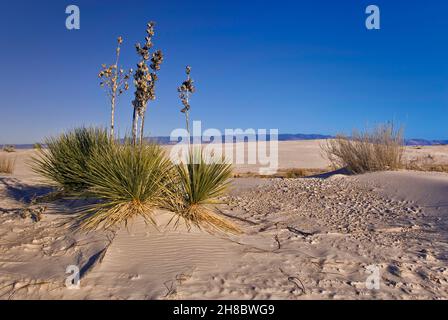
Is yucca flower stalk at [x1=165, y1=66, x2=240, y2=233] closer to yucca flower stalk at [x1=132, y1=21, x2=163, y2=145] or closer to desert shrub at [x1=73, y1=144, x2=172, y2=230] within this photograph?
desert shrub at [x1=73, y1=144, x2=172, y2=230]

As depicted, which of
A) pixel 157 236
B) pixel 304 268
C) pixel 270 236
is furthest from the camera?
pixel 270 236

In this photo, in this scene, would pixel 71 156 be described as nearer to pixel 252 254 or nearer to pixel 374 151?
pixel 252 254

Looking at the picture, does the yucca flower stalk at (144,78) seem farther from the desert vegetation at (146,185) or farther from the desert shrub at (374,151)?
Answer: the desert shrub at (374,151)

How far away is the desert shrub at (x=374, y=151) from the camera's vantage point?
35.0 ft

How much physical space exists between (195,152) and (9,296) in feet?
10.8

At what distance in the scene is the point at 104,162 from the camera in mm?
5762

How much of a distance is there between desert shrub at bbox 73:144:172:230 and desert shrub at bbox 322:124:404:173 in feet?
23.0

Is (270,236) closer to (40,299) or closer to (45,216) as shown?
(40,299)

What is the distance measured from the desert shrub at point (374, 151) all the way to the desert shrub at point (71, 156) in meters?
7.16

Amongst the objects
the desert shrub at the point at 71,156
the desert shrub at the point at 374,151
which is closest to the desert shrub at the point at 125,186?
the desert shrub at the point at 71,156

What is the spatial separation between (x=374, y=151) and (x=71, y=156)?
8.07 meters

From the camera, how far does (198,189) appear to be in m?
5.87

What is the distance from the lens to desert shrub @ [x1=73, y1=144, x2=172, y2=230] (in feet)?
17.7

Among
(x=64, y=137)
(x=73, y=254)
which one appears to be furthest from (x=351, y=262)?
(x=64, y=137)
